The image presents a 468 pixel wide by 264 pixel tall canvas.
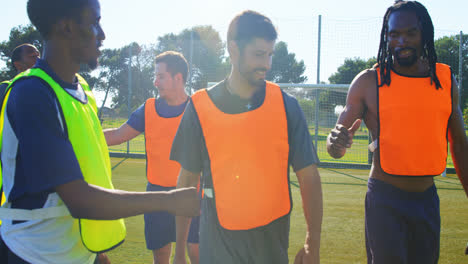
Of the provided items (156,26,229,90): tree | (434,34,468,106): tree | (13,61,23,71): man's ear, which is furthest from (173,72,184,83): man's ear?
(434,34,468,106): tree

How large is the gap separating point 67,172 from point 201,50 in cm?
1137

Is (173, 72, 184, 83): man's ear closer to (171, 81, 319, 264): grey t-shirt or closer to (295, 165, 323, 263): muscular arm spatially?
(171, 81, 319, 264): grey t-shirt

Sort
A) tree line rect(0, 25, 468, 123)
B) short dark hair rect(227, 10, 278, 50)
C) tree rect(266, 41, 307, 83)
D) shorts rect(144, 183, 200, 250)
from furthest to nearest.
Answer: tree rect(266, 41, 307, 83), tree line rect(0, 25, 468, 123), shorts rect(144, 183, 200, 250), short dark hair rect(227, 10, 278, 50)

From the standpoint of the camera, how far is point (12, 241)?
1.39 metres

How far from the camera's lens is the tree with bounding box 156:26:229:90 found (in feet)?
39.5

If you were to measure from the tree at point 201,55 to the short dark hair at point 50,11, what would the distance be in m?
9.95

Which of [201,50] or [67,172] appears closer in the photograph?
[67,172]

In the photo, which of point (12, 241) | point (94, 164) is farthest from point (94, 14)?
point (12, 241)

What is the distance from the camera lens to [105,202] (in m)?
1.34

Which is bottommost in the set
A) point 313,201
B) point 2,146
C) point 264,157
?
point 313,201

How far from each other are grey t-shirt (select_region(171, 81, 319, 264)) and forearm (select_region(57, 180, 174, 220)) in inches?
23.5

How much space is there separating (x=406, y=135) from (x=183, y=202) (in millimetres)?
1706

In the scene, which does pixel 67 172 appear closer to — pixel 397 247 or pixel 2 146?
pixel 2 146

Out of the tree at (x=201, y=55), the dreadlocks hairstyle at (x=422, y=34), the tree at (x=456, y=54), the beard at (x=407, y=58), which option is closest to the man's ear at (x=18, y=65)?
the dreadlocks hairstyle at (x=422, y=34)
